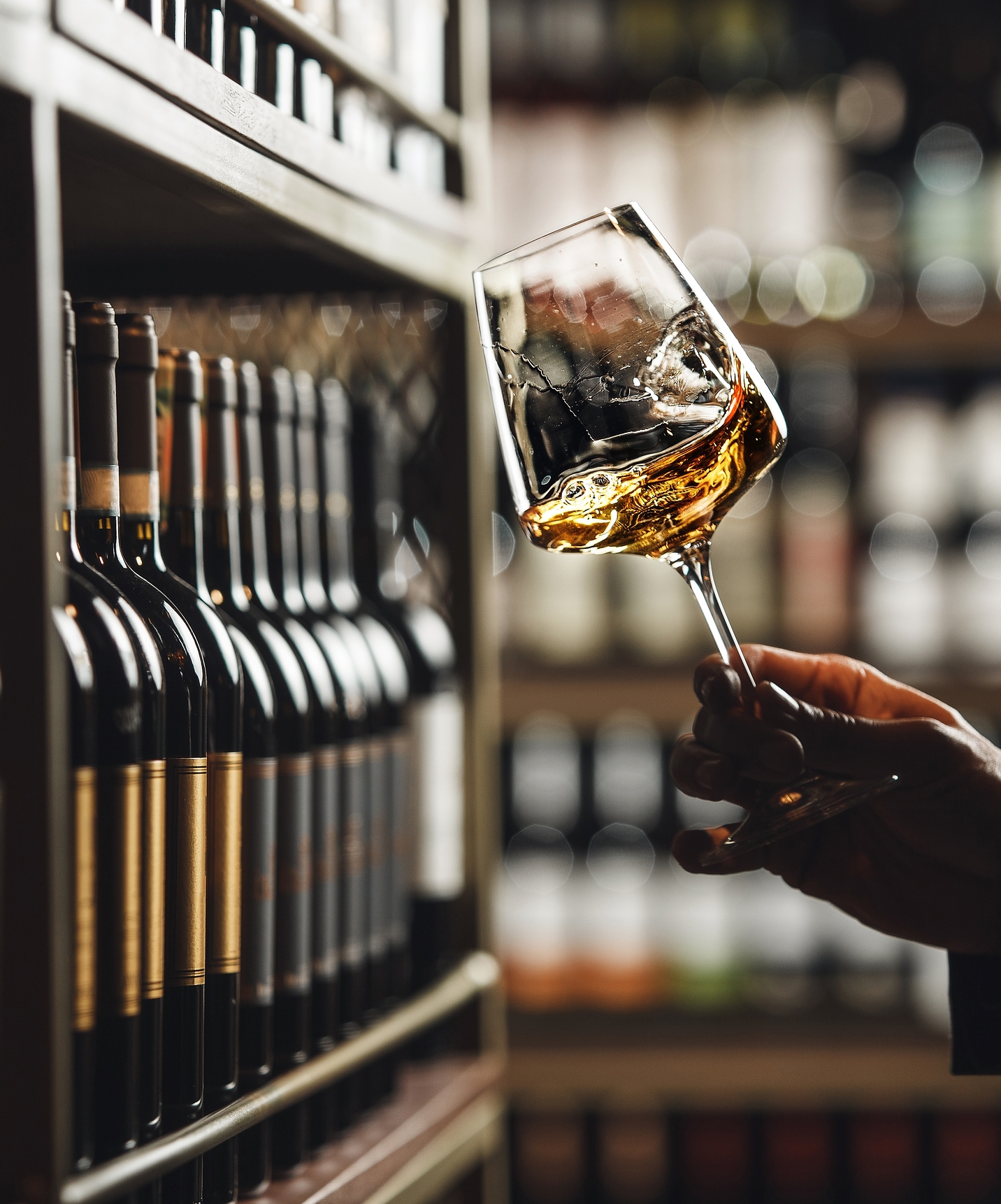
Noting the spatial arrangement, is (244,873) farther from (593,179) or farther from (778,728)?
(593,179)

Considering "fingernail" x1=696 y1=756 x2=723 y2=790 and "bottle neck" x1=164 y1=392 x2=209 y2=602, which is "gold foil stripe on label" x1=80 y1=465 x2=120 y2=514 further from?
"fingernail" x1=696 y1=756 x2=723 y2=790

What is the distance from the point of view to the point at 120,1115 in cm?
56

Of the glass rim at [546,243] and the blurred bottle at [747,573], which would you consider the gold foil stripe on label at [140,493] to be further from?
the blurred bottle at [747,573]

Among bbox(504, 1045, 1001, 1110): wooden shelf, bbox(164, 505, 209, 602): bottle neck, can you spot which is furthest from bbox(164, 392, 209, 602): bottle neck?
bbox(504, 1045, 1001, 1110): wooden shelf

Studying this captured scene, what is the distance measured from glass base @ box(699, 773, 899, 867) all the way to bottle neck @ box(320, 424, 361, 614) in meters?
0.34

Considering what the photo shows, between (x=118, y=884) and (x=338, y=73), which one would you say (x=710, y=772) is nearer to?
(x=118, y=884)

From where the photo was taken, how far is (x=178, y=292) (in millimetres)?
883

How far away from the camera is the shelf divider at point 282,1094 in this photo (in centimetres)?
52

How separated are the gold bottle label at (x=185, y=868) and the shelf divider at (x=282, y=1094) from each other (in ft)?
0.22

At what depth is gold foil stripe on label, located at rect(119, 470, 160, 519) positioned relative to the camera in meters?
0.63

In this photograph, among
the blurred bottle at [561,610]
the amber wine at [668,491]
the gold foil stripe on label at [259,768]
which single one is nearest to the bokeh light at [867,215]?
the blurred bottle at [561,610]

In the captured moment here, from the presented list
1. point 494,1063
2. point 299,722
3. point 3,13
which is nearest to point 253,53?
point 3,13

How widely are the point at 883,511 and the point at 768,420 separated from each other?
1118 mm

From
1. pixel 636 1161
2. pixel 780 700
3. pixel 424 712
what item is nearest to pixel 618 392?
pixel 780 700
